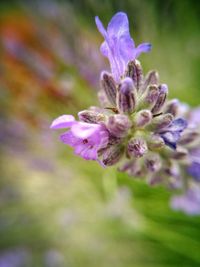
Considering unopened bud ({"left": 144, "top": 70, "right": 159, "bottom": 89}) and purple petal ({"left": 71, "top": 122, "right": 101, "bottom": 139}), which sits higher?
unopened bud ({"left": 144, "top": 70, "right": 159, "bottom": 89})

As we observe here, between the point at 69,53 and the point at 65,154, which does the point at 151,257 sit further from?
the point at 69,53

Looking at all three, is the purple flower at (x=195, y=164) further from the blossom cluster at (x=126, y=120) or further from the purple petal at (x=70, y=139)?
→ the purple petal at (x=70, y=139)

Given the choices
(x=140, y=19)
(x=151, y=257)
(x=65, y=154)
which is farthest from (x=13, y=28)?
(x=151, y=257)

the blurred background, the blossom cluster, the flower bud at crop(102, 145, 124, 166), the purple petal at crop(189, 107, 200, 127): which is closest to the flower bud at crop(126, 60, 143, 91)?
the blossom cluster

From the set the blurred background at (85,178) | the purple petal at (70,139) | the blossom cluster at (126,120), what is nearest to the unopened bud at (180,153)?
the blossom cluster at (126,120)

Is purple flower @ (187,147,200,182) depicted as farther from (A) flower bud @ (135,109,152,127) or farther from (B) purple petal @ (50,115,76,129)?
(B) purple petal @ (50,115,76,129)

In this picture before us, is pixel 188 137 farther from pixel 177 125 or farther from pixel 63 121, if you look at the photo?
pixel 63 121
